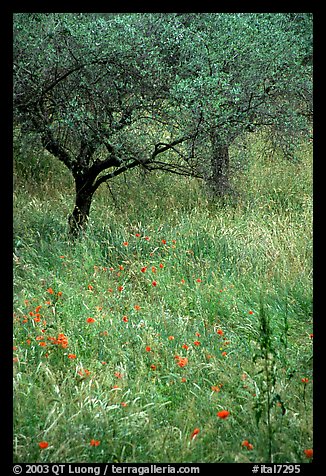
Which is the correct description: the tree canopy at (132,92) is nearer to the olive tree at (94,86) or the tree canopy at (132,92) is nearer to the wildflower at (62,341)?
the olive tree at (94,86)

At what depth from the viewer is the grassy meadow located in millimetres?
3176

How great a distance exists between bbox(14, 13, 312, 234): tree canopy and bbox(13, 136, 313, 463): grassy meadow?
2.09 ft

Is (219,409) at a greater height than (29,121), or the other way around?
(29,121)

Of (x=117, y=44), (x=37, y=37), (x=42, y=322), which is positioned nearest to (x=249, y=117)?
(x=117, y=44)

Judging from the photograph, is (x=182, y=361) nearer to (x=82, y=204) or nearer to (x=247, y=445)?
(x=247, y=445)

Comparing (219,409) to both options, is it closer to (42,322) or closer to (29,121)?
(42,322)

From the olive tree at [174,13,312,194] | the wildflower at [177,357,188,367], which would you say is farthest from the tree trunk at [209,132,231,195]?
the wildflower at [177,357,188,367]

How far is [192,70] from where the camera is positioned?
23.1 ft

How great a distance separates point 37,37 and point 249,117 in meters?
3.13

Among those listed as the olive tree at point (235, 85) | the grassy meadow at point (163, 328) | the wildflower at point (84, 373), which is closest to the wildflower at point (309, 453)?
the grassy meadow at point (163, 328)

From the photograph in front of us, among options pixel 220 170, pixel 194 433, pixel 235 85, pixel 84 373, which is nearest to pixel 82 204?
pixel 220 170

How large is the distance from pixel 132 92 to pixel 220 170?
1.84 metres

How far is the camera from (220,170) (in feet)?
26.0

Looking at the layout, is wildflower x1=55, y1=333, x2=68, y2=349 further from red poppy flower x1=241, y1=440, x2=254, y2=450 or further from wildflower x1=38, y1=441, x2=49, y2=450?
red poppy flower x1=241, y1=440, x2=254, y2=450
